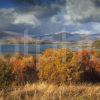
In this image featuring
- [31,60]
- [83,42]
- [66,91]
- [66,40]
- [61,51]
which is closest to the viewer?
[66,91]

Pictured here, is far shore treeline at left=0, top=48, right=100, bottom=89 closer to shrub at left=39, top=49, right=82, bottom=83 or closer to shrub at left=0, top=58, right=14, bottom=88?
shrub at left=39, top=49, right=82, bottom=83

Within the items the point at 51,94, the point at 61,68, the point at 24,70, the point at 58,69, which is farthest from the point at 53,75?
the point at 51,94

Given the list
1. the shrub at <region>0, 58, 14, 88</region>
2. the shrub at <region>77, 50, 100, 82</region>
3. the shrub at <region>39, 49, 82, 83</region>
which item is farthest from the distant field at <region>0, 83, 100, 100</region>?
the shrub at <region>77, 50, 100, 82</region>

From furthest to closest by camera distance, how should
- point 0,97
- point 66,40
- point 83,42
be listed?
point 83,42
point 66,40
point 0,97

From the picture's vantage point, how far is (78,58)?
14.7 m

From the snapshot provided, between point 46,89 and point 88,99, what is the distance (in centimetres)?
156

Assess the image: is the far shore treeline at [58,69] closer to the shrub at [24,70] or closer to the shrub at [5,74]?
the shrub at [24,70]

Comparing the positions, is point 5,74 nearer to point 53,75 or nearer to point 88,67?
point 53,75

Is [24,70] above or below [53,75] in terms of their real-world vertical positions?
above

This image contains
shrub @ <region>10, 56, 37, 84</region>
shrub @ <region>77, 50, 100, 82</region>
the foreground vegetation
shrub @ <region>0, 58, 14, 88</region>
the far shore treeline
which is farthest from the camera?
shrub @ <region>77, 50, 100, 82</region>

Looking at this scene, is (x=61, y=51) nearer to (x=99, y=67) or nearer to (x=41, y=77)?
(x=41, y=77)

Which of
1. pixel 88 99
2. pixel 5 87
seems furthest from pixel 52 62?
pixel 88 99

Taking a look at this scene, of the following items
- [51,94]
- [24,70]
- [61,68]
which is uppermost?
[61,68]

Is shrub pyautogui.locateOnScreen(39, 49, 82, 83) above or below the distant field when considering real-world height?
above
